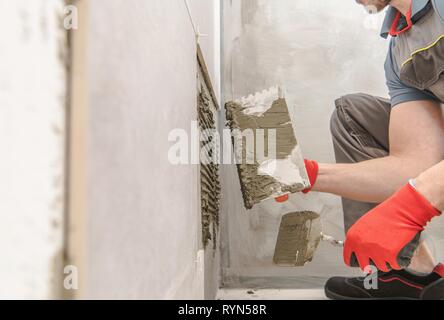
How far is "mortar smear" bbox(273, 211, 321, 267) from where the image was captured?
3.85 feet

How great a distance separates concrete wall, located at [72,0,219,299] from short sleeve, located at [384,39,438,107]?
3.15 ft

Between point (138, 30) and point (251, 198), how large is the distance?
2.36ft

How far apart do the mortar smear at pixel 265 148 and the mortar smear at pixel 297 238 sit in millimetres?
159

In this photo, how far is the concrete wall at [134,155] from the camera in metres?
0.30

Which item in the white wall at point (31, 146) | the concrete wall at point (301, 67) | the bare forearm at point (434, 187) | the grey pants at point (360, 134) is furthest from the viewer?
the concrete wall at point (301, 67)

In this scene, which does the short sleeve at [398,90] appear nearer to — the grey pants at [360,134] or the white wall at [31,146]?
the grey pants at [360,134]

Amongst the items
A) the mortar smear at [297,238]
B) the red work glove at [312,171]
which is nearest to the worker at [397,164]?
the red work glove at [312,171]

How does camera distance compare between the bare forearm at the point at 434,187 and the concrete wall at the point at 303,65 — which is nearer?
the bare forearm at the point at 434,187

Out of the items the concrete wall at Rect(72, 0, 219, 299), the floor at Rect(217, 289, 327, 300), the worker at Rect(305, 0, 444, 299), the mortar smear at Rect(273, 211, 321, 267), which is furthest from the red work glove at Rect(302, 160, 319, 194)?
the concrete wall at Rect(72, 0, 219, 299)

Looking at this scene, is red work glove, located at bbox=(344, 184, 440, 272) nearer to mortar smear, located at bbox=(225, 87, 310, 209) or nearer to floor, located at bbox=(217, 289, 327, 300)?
mortar smear, located at bbox=(225, 87, 310, 209)

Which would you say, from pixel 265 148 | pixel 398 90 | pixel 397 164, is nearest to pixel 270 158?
pixel 265 148

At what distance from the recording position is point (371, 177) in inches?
48.1

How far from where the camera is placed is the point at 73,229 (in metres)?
0.27

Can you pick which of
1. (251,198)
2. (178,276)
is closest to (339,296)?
(251,198)
